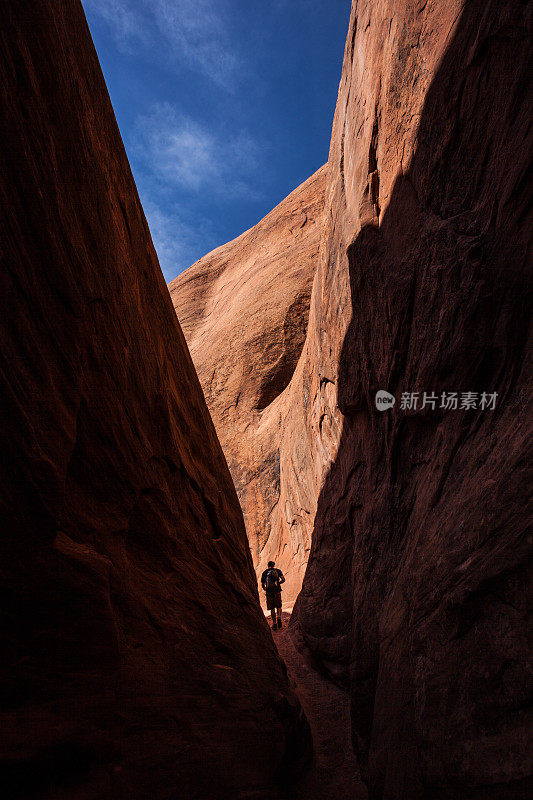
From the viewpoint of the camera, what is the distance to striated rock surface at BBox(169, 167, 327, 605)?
17781 millimetres

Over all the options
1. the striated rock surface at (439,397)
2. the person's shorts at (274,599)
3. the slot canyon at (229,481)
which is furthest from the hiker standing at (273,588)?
the slot canyon at (229,481)

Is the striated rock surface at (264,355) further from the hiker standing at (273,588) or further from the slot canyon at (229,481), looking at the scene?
the slot canyon at (229,481)

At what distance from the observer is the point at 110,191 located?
15.3ft

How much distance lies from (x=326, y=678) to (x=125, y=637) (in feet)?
20.0

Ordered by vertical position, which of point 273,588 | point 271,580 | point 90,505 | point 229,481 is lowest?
point 90,505

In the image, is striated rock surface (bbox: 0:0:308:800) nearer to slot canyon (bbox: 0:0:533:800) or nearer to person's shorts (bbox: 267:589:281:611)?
slot canyon (bbox: 0:0:533:800)

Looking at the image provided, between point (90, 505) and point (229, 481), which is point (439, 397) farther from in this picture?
point (90, 505)

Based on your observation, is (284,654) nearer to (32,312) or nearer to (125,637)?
(125,637)

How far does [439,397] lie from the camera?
565cm

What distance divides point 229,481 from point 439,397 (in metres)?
3.82

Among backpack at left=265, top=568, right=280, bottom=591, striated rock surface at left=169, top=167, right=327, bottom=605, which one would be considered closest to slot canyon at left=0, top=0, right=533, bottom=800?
backpack at left=265, top=568, right=280, bottom=591

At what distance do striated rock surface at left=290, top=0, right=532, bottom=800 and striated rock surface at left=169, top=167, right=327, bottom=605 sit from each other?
7403mm

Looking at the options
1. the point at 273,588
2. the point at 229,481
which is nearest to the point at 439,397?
the point at 229,481

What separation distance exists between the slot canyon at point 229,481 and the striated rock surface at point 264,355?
780 centimetres
